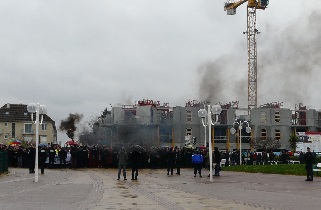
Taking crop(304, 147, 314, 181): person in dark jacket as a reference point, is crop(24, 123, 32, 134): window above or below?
above

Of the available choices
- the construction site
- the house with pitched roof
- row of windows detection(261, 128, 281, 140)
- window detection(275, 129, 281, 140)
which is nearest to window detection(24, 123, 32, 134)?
the house with pitched roof

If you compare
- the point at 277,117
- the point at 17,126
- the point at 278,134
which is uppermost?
the point at 277,117

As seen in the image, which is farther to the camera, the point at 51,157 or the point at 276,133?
the point at 276,133

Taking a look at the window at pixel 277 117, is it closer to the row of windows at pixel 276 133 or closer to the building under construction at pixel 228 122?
the building under construction at pixel 228 122

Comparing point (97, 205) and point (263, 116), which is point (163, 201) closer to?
point (97, 205)

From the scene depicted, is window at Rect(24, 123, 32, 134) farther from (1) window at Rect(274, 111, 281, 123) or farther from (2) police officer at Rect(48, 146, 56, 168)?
(2) police officer at Rect(48, 146, 56, 168)

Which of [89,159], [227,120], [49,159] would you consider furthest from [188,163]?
[227,120]

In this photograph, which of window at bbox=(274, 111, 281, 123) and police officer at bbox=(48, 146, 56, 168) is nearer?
police officer at bbox=(48, 146, 56, 168)

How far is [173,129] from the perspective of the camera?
94938 mm

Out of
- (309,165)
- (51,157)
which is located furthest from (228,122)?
(309,165)

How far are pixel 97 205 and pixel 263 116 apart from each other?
92728 mm

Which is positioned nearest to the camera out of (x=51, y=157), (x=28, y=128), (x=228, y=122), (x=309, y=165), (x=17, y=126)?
(x=309, y=165)

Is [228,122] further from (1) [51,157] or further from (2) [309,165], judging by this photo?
(2) [309,165]

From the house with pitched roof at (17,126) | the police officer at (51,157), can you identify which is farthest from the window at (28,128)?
the police officer at (51,157)
